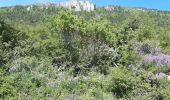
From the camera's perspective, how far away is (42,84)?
13352mm

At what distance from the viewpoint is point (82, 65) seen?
16.7 meters


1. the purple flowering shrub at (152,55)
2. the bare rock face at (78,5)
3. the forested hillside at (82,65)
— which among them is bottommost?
the bare rock face at (78,5)

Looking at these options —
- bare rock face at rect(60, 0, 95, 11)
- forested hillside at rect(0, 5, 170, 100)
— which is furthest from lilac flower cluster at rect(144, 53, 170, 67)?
bare rock face at rect(60, 0, 95, 11)

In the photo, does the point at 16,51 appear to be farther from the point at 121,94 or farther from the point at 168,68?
the point at 168,68

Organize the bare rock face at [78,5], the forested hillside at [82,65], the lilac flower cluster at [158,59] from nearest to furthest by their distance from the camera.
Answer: the forested hillside at [82,65], the lilac flower cluster at [158,59], the bare rock face at [78,5]

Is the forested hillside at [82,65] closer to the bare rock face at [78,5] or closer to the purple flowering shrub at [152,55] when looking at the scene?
the purple flowering shrub at [152,55]

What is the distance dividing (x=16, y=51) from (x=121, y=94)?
221 inches

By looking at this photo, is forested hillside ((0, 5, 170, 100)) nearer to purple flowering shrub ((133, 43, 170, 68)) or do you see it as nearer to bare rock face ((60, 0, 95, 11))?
purple flowering shrub ((133, 43, 170, 68))

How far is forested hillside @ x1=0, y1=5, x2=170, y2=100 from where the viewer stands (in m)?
12.9

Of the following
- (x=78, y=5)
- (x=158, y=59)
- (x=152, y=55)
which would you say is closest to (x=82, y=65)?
(x=158, y=59)

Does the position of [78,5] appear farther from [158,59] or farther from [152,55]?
[158,59]

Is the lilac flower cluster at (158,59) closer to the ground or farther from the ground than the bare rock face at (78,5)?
farther from the ground

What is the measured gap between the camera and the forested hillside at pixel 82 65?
42.2ft

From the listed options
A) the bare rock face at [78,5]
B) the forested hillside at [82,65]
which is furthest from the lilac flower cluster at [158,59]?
the bare rock face at [78,5]
